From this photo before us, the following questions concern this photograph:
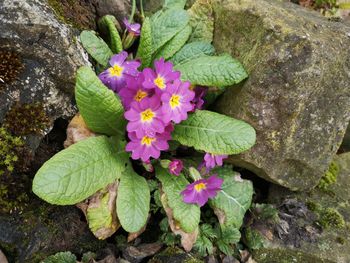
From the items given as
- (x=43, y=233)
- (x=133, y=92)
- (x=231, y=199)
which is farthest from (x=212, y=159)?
(x=43, y=233)

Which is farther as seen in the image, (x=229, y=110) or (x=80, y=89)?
(x=229, y=110)

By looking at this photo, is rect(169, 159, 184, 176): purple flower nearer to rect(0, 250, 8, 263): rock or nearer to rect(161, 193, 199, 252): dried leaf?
rect(161, 193, 199, 252): dried leaf

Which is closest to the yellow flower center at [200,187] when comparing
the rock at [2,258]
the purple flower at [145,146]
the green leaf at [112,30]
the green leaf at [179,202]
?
the green leaf at [179,202]

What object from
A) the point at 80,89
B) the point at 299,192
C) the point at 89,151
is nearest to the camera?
the point at 80,89

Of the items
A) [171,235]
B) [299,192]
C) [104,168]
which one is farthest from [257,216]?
[104,168]

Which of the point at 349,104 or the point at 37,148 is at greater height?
the point at 349,104

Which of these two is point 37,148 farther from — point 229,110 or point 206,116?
point 229,110

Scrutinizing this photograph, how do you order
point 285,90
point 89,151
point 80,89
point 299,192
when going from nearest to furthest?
1. point 80,89
2. point 89,151
3. point 285,90
4. point 299,192

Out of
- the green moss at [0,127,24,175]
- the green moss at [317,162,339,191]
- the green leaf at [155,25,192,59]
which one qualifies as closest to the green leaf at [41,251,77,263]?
the green moss at [0,127,24,175]
